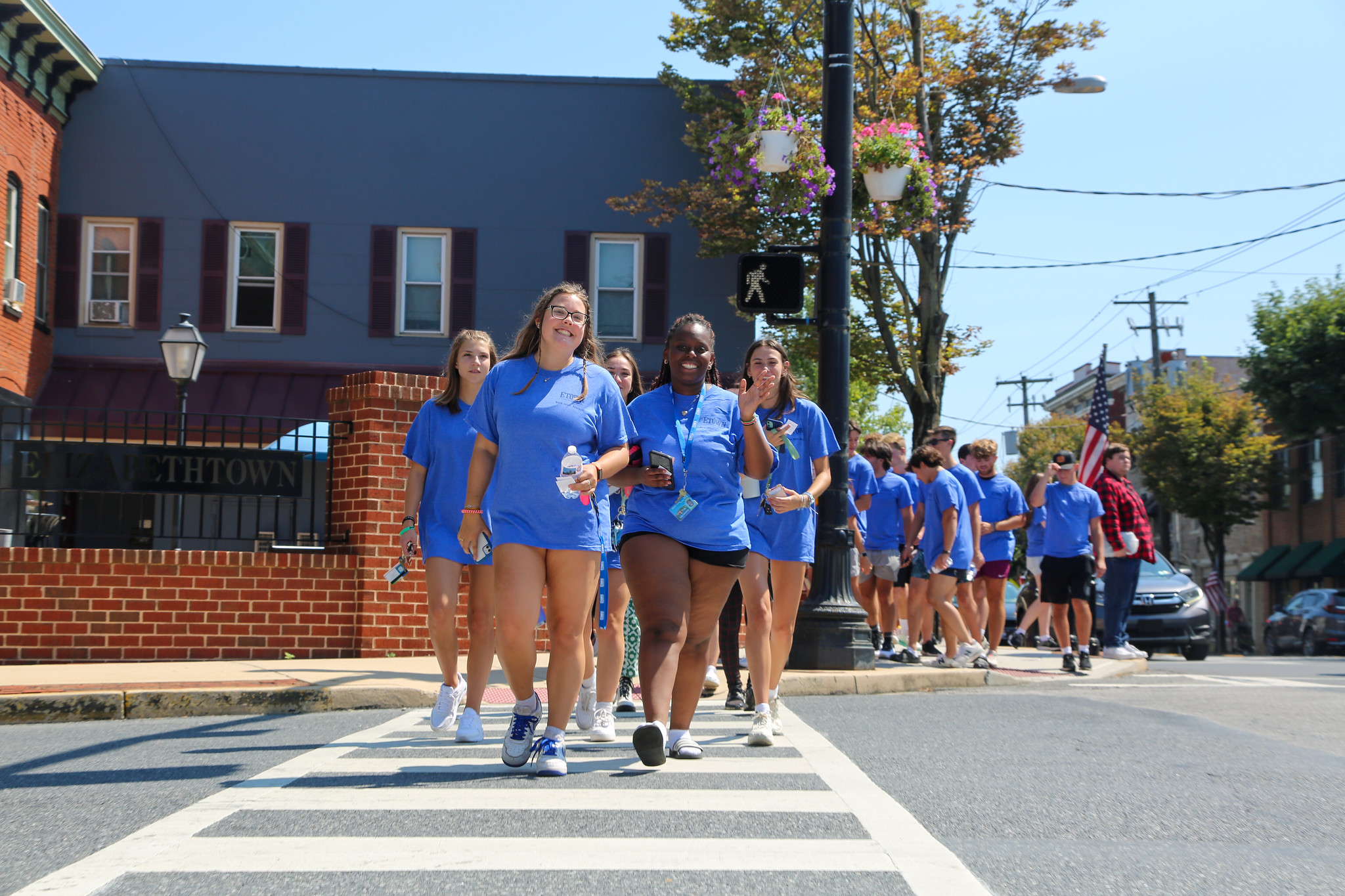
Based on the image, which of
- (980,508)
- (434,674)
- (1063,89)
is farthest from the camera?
(1063,89)

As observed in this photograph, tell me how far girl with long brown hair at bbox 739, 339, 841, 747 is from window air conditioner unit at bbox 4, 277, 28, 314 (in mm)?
15353

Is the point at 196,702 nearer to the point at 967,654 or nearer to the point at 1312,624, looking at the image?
the point at 967,654

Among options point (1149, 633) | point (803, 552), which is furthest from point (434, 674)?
point (1149, 633)

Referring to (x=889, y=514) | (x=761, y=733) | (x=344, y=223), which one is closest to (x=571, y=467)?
(x=761, y=733)

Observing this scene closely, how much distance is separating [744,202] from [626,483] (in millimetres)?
14607

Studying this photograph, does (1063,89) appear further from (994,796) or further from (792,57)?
(994,796)

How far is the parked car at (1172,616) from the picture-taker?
16266 mm

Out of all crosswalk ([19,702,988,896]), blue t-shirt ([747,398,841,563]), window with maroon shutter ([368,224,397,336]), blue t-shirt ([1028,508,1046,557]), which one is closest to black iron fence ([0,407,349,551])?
blue t-shirt ([747,398,841,563])

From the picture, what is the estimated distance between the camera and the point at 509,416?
510 cm

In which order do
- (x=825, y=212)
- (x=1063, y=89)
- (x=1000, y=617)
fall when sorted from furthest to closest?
(x=1063, y=89) → (x=1000, y=617) → (x=825, y=212)

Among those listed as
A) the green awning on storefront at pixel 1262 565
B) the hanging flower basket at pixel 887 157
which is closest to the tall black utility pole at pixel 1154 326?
the green awning on storefront at pixel 1262 565

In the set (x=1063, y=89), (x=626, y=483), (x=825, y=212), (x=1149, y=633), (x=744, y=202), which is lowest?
(x=1149, y=633)

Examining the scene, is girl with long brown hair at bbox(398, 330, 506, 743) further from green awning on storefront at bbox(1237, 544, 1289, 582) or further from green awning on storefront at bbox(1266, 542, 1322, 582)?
green awning on storefront at bbox(1237, 544, 1289, 582)

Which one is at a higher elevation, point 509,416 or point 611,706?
point 509,416
